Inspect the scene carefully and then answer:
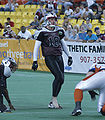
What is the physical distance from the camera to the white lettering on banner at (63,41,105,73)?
60.7 ft

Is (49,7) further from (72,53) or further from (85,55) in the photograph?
(85,55)

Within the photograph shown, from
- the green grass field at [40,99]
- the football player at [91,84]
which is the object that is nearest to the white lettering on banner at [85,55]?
the green grass field at [40,99]

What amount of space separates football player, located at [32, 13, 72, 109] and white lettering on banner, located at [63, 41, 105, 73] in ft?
26.0

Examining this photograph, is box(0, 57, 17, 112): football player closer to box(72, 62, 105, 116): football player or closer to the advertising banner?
box(72, 62, 105, 116): football player

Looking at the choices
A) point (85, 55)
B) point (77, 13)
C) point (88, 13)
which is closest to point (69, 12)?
point (77, 13)

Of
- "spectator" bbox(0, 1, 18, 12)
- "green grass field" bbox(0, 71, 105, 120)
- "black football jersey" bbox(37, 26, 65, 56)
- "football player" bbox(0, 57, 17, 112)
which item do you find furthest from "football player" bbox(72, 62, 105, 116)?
"spectator" bbox(0, 1, 18, 12)

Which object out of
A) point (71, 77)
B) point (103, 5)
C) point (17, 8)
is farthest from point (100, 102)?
point (17, 8)

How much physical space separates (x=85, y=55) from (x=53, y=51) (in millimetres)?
8778

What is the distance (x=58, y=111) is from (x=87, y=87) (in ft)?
5.02

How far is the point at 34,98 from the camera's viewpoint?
11984 millimetres

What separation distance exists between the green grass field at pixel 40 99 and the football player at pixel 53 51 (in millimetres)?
441

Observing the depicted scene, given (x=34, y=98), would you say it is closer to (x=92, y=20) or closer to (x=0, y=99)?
(x=0, y=99)

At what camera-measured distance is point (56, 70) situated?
10.2 meters

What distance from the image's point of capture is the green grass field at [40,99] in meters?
8.78
